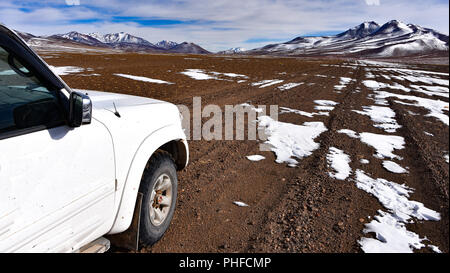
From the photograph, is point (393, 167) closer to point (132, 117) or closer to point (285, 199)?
point (285, 199)

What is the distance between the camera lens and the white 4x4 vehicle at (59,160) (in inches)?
55.4

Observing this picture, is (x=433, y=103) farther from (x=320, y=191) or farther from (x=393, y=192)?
(x=320, y=191)

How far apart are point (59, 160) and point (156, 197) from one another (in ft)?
4.06

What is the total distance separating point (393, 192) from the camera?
4.10 m

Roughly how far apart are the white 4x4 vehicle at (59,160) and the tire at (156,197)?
7 centimetres

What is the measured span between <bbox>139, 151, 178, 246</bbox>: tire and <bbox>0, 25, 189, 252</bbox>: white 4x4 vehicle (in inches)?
Answer: 2.7

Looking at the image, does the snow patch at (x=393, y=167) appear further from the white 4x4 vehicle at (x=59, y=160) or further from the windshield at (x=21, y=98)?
the windshield at (x=21, y=98)

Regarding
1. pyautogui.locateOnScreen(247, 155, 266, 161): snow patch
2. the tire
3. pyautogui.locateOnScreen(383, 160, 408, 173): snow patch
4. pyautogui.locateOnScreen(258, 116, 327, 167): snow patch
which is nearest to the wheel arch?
the tire

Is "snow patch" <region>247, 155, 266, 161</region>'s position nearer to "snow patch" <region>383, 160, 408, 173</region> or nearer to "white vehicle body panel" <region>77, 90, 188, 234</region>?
"snow patch" <region>383, 160, 408, 173</region>

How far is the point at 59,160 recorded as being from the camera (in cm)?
157

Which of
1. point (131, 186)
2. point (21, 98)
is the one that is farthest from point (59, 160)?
point (131, 186)

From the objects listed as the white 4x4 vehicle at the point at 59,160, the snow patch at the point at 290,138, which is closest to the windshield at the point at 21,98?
the white 4x4 vehicle at the point at 59,160
